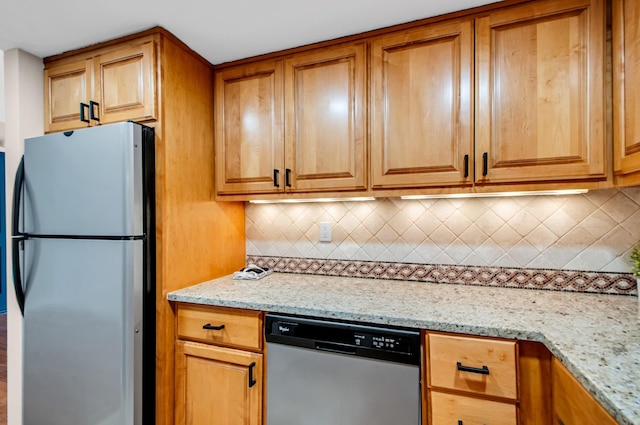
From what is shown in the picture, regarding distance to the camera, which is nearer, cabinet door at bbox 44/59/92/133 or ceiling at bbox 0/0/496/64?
ceiling at bbox 0/0/496/64

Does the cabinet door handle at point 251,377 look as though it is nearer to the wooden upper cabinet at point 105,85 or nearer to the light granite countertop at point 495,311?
the light granite countertop at point 495,311

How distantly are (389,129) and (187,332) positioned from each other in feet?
4.56

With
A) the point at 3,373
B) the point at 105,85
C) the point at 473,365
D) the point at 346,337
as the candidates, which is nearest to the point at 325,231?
the point at 346,337

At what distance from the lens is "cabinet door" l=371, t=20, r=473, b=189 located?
135cm

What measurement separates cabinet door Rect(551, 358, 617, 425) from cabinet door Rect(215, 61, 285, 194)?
135 cm

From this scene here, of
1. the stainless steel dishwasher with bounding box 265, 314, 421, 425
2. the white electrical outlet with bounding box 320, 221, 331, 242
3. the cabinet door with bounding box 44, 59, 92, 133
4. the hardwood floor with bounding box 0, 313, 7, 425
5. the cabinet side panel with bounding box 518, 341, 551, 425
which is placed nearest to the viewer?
the cabinet side panel with bounding box 518, 341, 551, 425

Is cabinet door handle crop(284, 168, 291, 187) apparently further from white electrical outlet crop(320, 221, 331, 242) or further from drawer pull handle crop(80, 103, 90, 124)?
drawer pull handle crop(80, 103, 90, 124)

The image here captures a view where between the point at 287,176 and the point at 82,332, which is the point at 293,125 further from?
the point at 82,332

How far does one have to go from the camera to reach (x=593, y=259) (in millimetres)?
1419

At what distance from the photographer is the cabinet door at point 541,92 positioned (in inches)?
47.0

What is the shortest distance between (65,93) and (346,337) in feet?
6.37

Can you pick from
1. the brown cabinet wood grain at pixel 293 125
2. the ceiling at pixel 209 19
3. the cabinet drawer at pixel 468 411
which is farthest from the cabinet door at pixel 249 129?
the cabinet drawer at pixel 468 411

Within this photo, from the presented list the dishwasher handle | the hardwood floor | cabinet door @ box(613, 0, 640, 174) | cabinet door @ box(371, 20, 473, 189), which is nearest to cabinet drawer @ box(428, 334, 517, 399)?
the dishwasher handle

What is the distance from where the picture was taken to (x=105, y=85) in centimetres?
158
